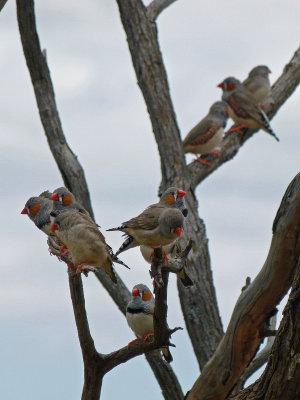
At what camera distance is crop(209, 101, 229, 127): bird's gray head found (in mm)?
11844

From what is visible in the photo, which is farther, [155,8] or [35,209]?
[155,8]

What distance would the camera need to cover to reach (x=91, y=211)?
10016 millimetres

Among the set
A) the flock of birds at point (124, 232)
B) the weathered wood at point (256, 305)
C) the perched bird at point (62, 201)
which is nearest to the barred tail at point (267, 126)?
the flock of birds at point (124, 232)

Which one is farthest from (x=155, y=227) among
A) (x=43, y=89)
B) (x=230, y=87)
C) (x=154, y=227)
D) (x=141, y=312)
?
(x=230, y=87)

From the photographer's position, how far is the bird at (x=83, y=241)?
6.51 metres

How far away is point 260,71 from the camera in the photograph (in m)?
13.0

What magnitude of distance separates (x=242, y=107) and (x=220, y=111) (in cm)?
37

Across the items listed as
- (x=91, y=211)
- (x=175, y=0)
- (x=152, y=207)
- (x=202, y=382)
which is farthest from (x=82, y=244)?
(x=175, y=0)

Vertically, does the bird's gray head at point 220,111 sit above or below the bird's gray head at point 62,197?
above

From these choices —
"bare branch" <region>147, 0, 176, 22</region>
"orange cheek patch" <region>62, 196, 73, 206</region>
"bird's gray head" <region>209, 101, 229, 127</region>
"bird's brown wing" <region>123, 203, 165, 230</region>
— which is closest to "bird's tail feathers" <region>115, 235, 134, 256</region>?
"bird's brown wing" <region>123, 203, 165, 230</region>

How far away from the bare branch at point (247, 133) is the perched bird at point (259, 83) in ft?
0.44

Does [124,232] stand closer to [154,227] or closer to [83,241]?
[154,227]

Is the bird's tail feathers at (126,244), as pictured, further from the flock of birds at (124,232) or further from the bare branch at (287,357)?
the bare branch at (287,357)

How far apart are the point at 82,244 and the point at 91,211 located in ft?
11.5
